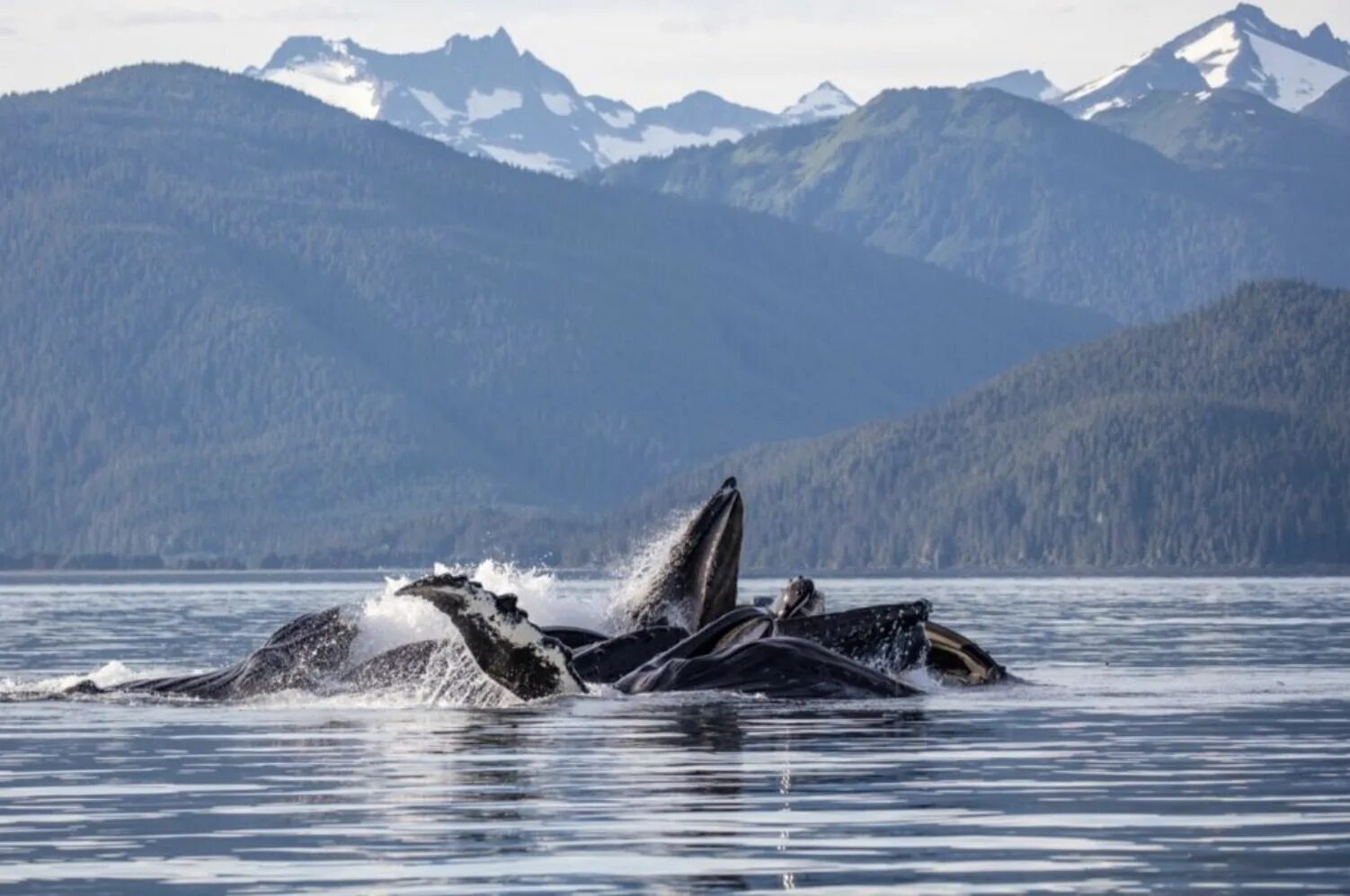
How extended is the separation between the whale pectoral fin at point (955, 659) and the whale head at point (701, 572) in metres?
2.78

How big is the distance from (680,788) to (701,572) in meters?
14.7

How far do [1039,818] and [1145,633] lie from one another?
161ft

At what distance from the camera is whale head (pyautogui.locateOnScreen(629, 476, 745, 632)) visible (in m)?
39.1

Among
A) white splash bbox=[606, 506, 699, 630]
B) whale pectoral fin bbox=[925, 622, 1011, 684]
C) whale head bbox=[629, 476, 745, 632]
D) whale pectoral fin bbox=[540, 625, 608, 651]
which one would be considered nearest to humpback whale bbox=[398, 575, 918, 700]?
whale head bbox=[629, 476, 745, 632]

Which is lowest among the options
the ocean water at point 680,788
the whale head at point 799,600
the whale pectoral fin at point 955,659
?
the ocean water at point 680,788

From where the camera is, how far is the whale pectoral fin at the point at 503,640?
34.5 metres

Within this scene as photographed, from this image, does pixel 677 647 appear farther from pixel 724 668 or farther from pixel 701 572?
pixel 701 572

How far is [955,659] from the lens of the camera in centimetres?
4128

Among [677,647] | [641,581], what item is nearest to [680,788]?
[677,647]

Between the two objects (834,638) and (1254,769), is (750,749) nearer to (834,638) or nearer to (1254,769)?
(1254,769)

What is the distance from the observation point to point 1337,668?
161 feet

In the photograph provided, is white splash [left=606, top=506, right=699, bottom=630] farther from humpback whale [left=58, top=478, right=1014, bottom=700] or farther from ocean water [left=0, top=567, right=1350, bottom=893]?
ocean water [left=0, top=567, right=1350, bottom=893]

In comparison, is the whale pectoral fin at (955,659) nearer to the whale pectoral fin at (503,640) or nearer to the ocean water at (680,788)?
the ocean water at (680,788)

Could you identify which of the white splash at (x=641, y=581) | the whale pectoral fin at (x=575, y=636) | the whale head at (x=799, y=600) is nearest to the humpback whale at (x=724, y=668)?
the whale head at (x=799, y=600)
